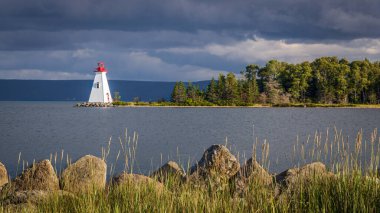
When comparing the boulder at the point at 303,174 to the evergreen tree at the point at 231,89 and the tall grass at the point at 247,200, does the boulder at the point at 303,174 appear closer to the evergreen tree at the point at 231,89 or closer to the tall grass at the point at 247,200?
the tall grass at the point at 247,200

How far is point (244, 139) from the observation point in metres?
38.2

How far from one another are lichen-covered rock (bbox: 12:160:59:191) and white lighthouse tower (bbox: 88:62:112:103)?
9441 centimetres

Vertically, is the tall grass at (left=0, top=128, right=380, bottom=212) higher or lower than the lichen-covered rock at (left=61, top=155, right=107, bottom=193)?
higher

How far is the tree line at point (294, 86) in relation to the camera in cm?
10012

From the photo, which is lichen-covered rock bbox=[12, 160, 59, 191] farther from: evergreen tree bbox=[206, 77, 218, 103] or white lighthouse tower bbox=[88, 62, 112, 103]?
white lighthouse tower bbox=[88, 62, 112, 103]

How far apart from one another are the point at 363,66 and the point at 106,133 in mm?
75466

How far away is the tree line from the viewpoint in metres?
100

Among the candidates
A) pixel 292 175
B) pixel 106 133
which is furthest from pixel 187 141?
pixel 292 175

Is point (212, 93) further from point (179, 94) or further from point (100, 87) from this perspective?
point (100, 87)

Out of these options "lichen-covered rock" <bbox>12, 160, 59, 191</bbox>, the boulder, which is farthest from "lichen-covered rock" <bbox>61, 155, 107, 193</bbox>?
the boulder

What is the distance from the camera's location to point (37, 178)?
39.6ft

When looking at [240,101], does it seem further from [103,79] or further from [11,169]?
[11,169]

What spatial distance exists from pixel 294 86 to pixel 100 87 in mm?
41902

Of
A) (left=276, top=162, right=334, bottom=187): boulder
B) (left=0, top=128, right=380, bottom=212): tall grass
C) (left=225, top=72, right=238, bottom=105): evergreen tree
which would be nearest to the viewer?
(left=0, top=128, right=380, bottom=212): tall grass
